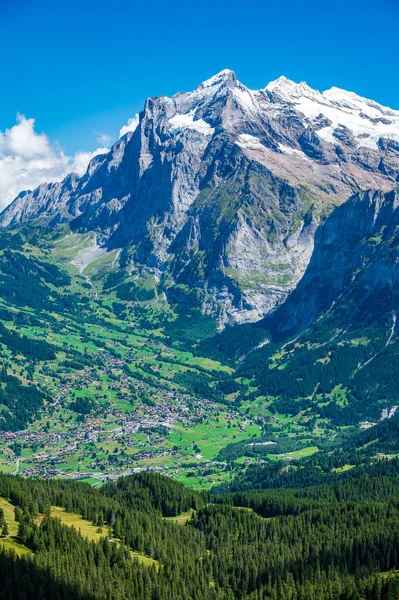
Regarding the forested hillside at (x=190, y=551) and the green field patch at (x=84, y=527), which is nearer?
the forested hillside at (x=190, y=551)

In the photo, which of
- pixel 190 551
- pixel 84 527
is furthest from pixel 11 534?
pixel 190 551

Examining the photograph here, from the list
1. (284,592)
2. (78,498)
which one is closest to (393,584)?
(284,592)

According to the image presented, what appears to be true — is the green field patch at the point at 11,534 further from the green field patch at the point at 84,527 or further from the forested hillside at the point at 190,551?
the green field patch at the point at 84,527

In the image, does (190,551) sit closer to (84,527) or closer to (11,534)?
(84,527)

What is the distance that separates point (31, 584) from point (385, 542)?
2866 inches

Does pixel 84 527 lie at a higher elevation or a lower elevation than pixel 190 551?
higher

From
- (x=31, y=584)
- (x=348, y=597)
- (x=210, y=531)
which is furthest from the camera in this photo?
(x=210, y=531)

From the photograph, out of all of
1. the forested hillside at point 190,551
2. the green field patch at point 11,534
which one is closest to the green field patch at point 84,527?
the forested hillside at point 190,551

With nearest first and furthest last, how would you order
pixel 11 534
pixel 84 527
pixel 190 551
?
1. pixel 11 534
2. pixel 84 527
3. pixel 190 551

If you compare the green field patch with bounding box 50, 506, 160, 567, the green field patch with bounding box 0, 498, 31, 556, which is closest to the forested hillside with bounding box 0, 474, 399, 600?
the green field patch with bounding box 0, 498, 31, 556

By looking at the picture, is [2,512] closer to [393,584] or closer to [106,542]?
[106,542]

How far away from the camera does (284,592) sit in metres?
134

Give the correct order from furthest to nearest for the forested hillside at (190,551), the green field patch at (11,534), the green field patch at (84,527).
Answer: the green field patch at (84,527), the green field patch at (11,534), the forested hillside at (190,551)

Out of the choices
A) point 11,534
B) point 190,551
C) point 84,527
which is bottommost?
point 11,534
